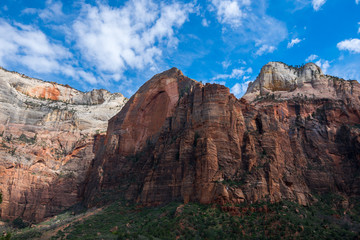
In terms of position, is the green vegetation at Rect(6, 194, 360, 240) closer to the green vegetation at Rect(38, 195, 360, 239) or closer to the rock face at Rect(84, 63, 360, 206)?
the green vegetation at Rect(38, 195, 360, 239)

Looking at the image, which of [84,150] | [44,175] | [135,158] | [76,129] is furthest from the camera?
[76,129]

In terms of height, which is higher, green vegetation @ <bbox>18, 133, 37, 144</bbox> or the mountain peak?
the mountain peak

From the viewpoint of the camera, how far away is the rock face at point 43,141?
80625 mm

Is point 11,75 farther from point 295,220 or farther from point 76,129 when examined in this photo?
point 295,220

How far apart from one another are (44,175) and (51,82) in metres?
51.8

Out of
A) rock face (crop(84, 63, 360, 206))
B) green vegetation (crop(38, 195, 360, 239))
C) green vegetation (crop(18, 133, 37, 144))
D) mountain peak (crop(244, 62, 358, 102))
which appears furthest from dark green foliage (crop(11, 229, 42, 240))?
mountain peak (crop(244, 62, 358, 102))

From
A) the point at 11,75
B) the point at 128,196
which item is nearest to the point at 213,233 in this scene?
the point at 128,196

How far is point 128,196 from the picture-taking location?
63562mm

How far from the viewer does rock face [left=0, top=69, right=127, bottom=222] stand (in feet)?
265

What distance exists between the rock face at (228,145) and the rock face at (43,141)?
8813 mm

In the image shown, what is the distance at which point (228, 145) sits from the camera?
56.8m

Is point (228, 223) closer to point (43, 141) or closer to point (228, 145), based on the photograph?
point (228, 145)

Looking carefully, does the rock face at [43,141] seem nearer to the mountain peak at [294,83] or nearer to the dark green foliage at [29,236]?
the dark green foliage at [29,236]

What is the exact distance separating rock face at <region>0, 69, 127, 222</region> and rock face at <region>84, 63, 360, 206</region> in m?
8.81
